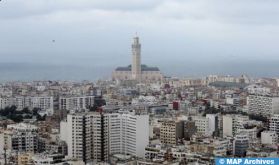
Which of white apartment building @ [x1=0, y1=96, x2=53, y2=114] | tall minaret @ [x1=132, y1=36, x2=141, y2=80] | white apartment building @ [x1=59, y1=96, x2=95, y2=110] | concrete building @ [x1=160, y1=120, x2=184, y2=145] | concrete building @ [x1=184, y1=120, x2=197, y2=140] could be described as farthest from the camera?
tall minaret @ [x1=132, y1=36, x2=141, y2=80]

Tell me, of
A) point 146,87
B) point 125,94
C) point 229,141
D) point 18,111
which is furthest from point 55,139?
point 146,87

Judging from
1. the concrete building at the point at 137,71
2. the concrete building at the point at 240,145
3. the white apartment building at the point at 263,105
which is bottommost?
the concrete building at the point at 240,145

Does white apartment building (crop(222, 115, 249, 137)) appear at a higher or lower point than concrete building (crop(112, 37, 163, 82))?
lower

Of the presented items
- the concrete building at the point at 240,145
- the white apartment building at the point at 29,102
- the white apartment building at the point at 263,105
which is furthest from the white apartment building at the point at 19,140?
the white apartment building at the point at 29,102

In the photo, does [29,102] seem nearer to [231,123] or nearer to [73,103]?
[73,103]

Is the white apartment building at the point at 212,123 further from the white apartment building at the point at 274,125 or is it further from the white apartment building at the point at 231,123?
the white apartment building at the point at 274,125

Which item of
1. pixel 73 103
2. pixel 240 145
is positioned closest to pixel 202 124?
pixel 240 145

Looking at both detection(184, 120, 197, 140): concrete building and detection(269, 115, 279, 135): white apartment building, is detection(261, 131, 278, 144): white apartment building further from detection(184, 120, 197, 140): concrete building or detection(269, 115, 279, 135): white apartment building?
detection(184, 120, 197, 140): concrete building

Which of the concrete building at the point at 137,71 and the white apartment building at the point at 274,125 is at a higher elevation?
the concrete building at the point at 137,71

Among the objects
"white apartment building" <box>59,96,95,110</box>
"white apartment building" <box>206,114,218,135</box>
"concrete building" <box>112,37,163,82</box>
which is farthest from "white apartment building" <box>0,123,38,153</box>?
"concrete building" <box>112,37,163,82</box>
